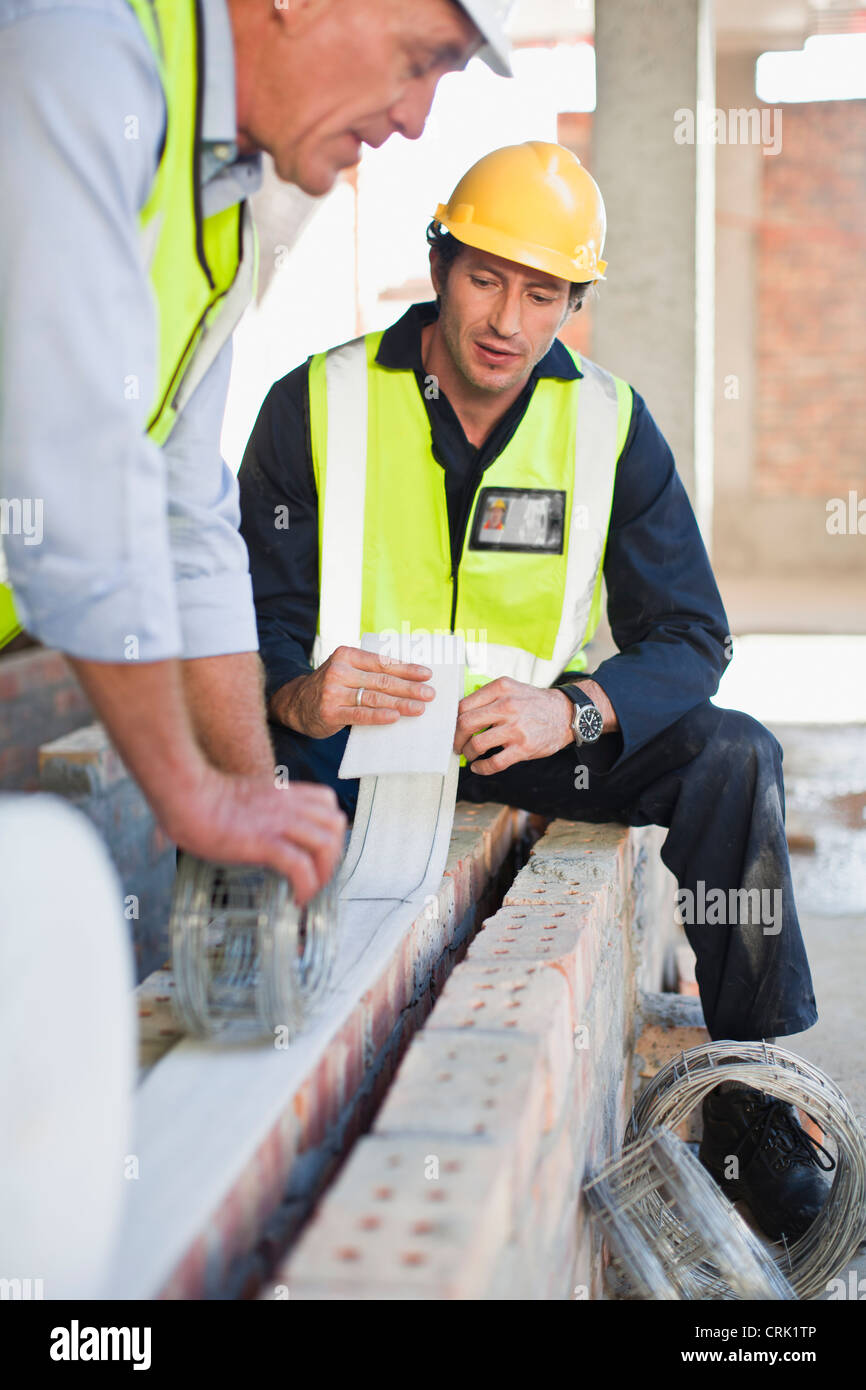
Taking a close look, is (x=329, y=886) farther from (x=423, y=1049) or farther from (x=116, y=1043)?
(x=116, y=1043)

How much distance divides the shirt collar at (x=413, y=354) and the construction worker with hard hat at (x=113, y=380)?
55.2 inches

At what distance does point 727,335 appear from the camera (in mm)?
14758

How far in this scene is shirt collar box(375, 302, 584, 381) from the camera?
3326mm

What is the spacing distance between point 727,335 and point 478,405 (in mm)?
12282

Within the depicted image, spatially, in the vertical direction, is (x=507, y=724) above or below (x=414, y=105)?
below

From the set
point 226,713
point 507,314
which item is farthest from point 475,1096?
point 507,314

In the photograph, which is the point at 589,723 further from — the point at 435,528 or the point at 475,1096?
the point at 475,1096

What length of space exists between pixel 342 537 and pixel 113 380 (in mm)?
1761

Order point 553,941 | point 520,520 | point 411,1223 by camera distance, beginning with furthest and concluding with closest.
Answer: point 520,520
point 553,941
point 411,1223

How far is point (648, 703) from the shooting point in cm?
311

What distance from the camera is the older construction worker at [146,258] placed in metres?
1.46

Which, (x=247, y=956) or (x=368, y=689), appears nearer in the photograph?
(x=247, y=956)

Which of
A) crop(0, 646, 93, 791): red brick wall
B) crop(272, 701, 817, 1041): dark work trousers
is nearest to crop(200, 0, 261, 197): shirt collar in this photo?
crop(272, 701, 817, 1041): dark work trousers

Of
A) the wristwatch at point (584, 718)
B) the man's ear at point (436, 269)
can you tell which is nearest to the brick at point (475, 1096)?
the wristwatch at point (584, 718)
